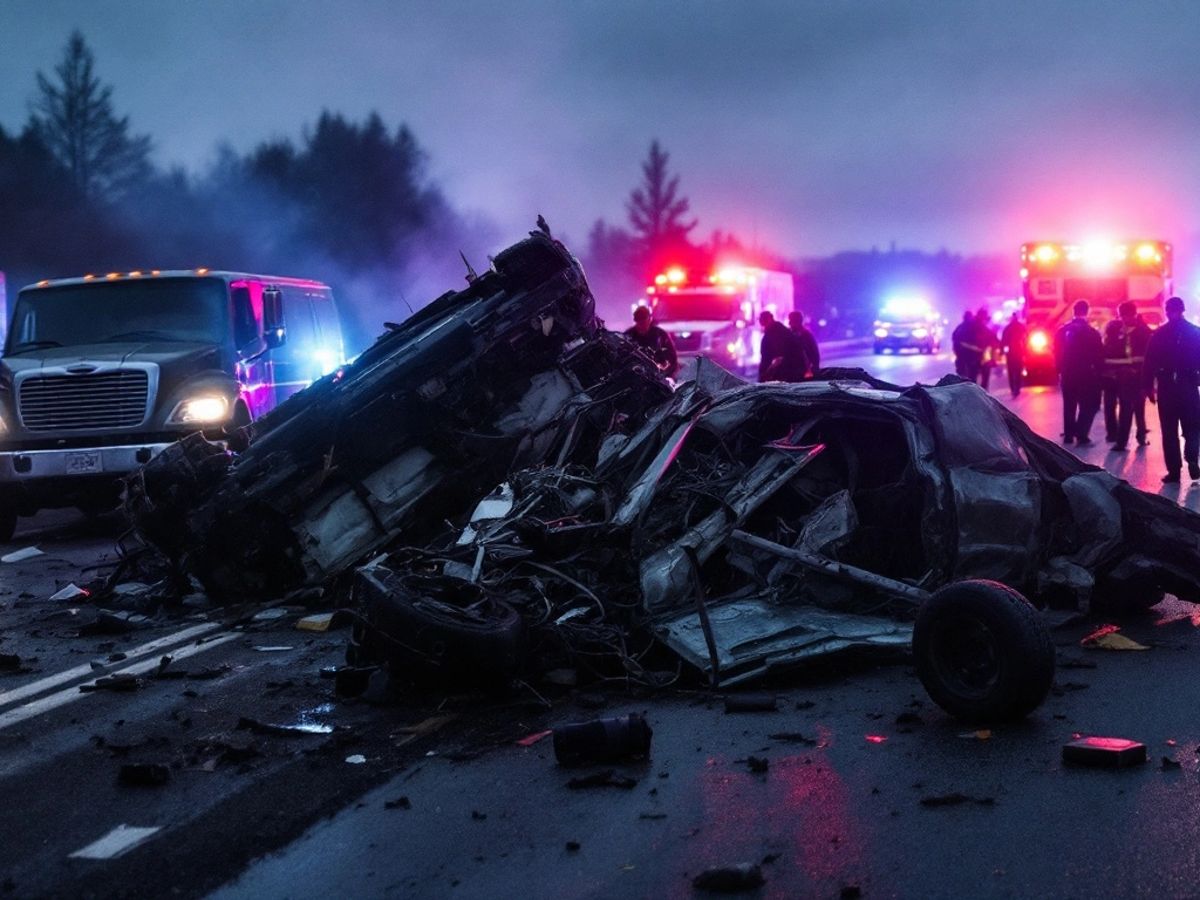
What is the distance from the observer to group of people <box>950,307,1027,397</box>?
29.1 meters

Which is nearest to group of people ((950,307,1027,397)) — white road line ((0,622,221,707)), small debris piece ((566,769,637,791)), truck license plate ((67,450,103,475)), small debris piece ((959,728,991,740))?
truck license plate ((67,450,103,475))

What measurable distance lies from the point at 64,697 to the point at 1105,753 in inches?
183

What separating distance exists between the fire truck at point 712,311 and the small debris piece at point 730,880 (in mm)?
27536

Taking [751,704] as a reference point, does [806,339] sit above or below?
above

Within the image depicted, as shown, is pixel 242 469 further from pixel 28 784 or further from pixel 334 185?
pixel 334 185

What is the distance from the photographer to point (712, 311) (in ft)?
110

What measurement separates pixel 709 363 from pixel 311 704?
4862 mm

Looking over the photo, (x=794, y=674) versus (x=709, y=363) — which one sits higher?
(x=709, y=363)

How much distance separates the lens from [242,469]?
9.65m

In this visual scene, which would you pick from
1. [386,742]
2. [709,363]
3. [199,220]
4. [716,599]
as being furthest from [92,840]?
[199,220]

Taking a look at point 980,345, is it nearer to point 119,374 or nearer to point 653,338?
point 653,338

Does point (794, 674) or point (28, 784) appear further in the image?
point (794, 674)

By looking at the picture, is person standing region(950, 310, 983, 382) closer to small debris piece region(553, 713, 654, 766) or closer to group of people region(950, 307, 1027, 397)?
group of people region(950, 307, 1027, 397)

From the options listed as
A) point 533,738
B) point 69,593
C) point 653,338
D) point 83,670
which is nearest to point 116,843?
point 533,738
